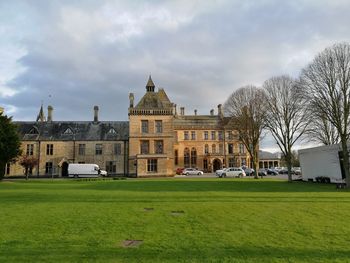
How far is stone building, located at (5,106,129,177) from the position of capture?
5853cm

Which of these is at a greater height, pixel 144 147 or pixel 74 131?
pixel 74 131

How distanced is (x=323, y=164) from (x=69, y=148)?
43.3m

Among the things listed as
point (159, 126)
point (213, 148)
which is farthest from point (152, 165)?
point (213, 148)

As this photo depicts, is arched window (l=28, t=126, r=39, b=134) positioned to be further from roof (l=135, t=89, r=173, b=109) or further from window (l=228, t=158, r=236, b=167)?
window (l=228, t=158, r=236, b=167)

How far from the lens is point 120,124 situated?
62.8 metres

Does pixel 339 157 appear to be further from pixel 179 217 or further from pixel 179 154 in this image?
pixel 179 154

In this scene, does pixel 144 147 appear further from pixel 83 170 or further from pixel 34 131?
pixel 34 131

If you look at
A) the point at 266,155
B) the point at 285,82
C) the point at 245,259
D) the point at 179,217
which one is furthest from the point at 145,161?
the point at 266,155

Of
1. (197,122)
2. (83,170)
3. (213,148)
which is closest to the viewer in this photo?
(83,170)

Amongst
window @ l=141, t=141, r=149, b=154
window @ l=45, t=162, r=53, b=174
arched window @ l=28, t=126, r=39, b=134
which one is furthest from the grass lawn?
arched window @ l=28, t=126, r=39, b=134

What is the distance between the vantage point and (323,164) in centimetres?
3291

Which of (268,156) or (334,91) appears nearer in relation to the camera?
(334,91)

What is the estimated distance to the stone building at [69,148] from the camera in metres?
58.5

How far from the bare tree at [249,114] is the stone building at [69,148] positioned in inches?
895
